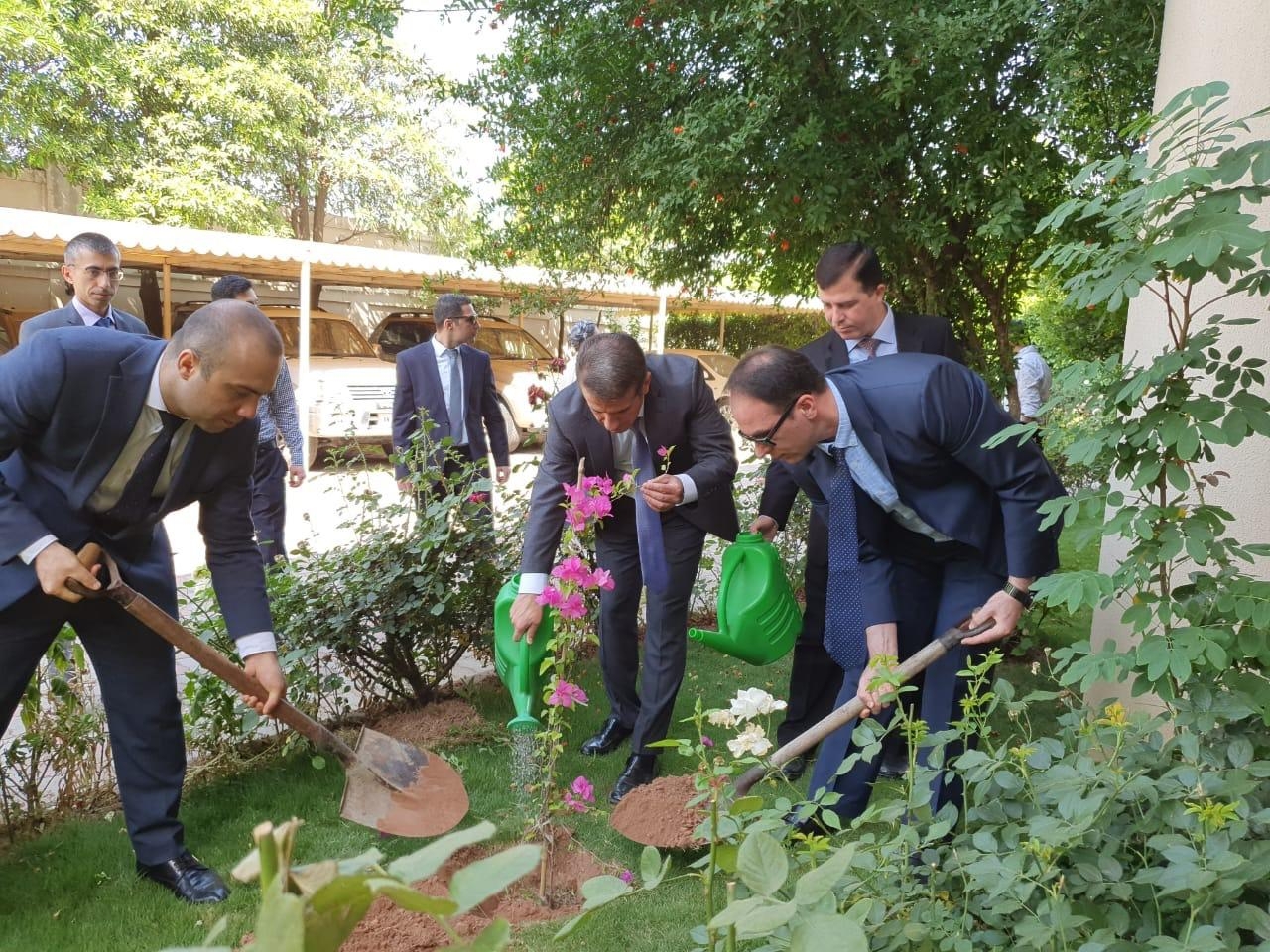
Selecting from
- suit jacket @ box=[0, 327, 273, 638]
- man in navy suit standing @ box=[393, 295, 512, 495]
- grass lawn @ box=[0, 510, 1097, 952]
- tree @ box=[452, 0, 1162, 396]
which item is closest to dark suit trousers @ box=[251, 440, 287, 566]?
man in navy suit standing @ box=[393, 295, 512, 495]

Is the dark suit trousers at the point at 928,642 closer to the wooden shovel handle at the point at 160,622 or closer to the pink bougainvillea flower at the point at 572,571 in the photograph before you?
the pink bougainvillea flower at the point at 572,571

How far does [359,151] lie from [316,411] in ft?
32.9

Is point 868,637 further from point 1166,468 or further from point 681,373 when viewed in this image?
point 681,373

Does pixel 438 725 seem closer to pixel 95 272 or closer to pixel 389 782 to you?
pixel 389 782

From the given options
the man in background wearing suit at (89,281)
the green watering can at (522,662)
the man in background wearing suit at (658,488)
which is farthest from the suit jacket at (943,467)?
the man in background wearing suit at (89,281)

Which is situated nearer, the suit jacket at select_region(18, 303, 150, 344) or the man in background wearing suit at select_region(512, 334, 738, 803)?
the man in background wearing suit at select_region(512, 334, 738, 803)

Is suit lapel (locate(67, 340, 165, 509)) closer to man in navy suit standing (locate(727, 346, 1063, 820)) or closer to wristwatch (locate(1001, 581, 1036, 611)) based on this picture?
man in navy suit standing (locate(727, 346, 1063, 820))

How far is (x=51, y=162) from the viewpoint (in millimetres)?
19797

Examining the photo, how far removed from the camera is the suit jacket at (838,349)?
3988 millimetres

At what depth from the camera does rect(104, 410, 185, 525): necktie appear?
8.76 feet

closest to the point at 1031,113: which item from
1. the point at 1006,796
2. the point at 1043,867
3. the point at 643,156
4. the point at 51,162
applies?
the point at 643,156

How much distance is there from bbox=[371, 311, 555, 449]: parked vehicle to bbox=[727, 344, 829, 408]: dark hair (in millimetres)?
10299

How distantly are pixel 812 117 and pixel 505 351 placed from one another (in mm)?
11486

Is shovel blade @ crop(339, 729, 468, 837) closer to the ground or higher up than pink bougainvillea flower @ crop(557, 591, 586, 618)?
closer to the ground
